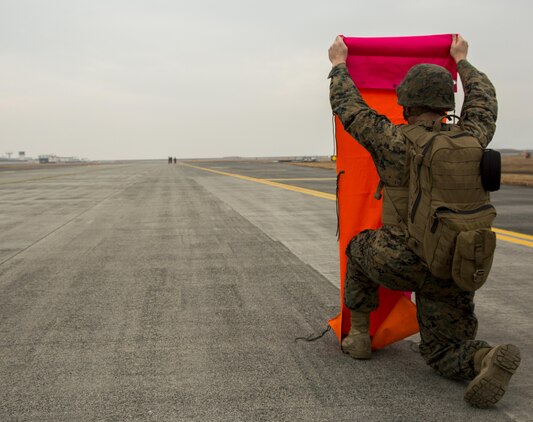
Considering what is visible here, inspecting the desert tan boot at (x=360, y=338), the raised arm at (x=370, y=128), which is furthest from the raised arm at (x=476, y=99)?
the desert tan boot at (x=360, y=338)

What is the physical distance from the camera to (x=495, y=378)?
2537mm

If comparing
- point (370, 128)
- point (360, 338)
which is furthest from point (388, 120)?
point (360, 338)

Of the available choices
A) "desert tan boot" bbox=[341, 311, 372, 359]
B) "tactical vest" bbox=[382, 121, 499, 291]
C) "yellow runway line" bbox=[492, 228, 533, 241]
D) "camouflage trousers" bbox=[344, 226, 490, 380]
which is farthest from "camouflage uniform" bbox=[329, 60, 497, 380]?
"yellow runway line" bbox=[492, 228, 533, 241]

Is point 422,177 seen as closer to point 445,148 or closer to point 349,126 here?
point 445,148

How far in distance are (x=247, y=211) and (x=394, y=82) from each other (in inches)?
357

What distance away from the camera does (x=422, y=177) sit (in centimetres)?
267

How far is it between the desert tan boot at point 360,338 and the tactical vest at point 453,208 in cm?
75

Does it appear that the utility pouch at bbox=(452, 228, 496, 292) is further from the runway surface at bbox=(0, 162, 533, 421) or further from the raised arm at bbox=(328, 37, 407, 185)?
the runway surface at bbox=(0, 162, 533, 421)

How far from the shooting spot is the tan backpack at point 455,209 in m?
2.48

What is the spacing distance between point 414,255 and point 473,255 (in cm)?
43

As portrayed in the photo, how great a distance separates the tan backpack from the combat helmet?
25 cm

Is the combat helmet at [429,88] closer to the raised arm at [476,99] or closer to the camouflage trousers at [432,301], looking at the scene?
the raised arm at [476,99]

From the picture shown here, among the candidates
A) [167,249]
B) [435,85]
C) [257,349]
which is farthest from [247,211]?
[435,85]

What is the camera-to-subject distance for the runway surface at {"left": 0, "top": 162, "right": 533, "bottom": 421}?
2.69 m
